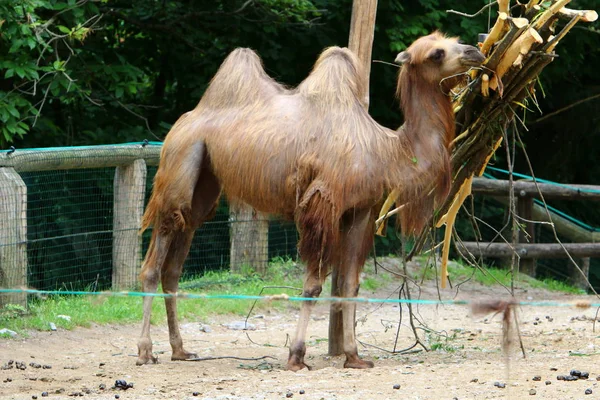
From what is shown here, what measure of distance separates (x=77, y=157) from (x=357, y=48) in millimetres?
3068

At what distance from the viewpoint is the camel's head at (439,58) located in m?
6.66

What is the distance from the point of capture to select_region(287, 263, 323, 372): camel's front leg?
670 centimetres

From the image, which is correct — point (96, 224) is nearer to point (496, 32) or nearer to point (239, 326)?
point (239, 326)

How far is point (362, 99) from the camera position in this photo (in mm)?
7262

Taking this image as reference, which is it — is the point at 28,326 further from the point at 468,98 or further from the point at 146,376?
the point at 468,98

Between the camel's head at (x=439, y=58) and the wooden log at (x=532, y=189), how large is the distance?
5.39 m

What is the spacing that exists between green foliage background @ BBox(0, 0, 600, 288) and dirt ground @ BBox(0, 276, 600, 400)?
3.26m

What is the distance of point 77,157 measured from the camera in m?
9.01

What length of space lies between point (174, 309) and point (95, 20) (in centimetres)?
488

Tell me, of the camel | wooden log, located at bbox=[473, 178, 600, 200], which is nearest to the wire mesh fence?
the camel

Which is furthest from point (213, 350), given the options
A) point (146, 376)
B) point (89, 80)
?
point (89, 80)

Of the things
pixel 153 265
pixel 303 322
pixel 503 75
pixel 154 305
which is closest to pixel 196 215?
pixel 153 265

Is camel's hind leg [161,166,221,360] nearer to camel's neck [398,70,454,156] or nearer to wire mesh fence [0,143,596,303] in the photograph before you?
wire mesh fence [0,143,596,303]

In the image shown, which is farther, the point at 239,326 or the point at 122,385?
the point at 239,326
